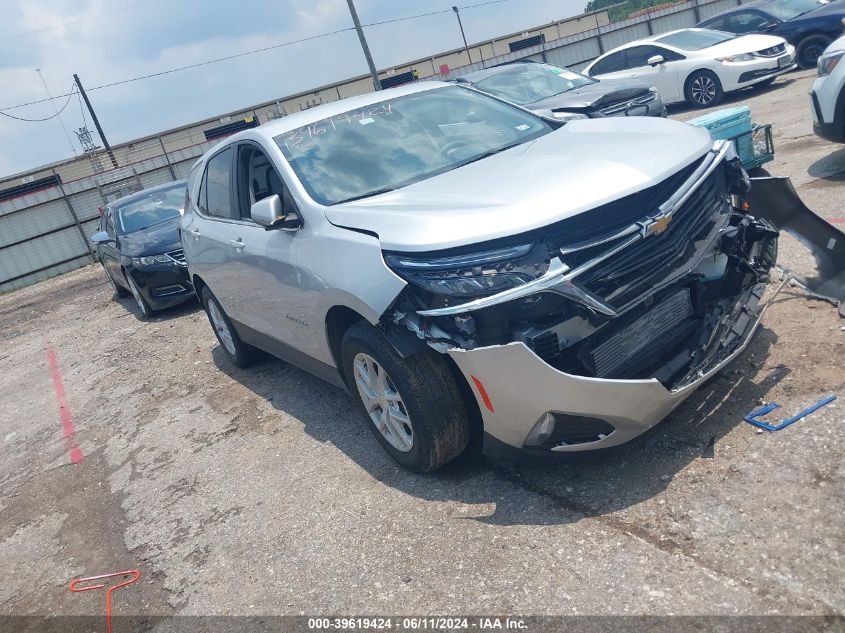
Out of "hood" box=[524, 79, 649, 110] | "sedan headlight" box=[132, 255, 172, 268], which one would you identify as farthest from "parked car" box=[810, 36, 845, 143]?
"sedan headlight" box=[132, 255, 172, 268]

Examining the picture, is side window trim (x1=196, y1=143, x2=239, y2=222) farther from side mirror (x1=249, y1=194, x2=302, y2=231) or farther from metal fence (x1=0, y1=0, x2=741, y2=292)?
metal fence (x1=0, y1=0, x2=741, y2=292)

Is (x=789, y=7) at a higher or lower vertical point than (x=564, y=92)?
lower

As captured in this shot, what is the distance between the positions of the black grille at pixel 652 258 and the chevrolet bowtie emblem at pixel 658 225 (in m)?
0.04

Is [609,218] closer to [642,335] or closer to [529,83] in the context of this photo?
[642,335]

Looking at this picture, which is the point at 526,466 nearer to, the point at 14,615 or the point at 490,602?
the point at 490,602

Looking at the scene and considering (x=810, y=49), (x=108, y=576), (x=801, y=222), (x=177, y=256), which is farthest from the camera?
(x=810, y=49)

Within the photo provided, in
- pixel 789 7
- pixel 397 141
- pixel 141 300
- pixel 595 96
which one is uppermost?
pixel 397 141

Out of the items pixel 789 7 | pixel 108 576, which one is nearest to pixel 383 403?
pixel 108 576

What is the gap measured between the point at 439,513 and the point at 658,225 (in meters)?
1.70

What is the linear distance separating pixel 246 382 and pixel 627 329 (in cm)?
400

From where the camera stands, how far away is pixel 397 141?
4570 millimetres

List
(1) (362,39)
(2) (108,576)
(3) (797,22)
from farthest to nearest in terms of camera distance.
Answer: (1) (362,39) < (3) (797,22) < (2) (108,576)

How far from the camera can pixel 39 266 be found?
22.0 metres

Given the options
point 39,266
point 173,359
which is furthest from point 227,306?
point 39,266
